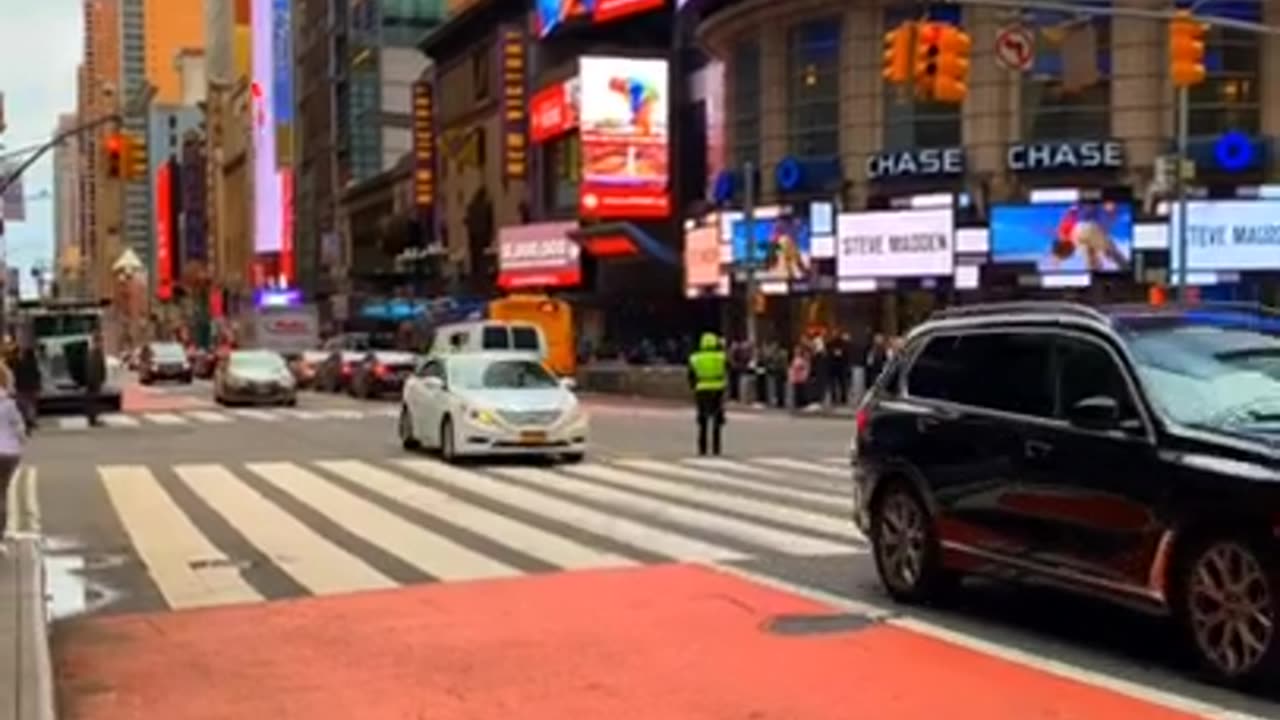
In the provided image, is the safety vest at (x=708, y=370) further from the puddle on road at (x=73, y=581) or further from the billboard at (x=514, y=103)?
the billboard at (x=514, y=103)

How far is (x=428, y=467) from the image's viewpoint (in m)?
22.5

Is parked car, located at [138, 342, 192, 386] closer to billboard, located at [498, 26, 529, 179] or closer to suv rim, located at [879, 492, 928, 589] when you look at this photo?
billboard, located at [498, 26, 529, 179]

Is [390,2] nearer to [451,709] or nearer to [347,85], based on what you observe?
[347,85]

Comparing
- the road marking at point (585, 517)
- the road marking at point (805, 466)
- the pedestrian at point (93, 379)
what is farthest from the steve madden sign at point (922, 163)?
the road marking at point (585, 517)

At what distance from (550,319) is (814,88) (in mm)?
10047

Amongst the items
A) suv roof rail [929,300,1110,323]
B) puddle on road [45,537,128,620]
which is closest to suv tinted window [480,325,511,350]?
puddle on road [45,537,128,620]

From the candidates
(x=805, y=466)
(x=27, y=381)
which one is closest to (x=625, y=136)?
(x=27, y=381)

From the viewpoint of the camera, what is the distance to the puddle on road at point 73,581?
1184 centimetres

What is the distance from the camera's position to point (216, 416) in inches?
1500

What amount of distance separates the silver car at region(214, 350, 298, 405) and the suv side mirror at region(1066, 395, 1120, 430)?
35.3 meters

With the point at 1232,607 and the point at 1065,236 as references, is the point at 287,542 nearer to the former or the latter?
the point at 1232,607

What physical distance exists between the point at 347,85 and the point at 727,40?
220 ft

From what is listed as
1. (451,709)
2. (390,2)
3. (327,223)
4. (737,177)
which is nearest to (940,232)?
(737,177)

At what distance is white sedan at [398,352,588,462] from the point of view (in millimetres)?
22547
